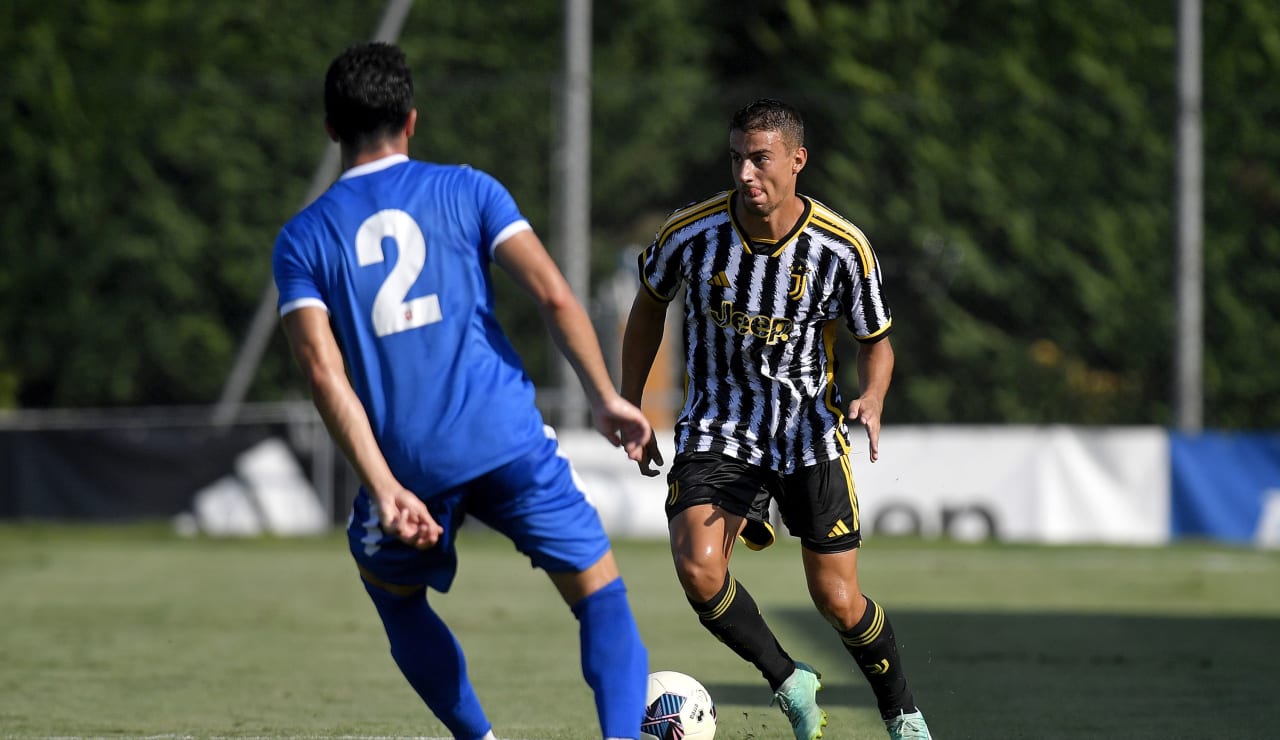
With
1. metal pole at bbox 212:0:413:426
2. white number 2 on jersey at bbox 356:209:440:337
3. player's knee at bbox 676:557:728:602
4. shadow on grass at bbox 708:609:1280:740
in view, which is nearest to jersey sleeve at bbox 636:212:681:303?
player's knee at bbox 676:557:728:602

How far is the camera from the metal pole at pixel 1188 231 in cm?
1841

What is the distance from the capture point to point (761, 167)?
5793 mm

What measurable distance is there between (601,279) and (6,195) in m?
7.80

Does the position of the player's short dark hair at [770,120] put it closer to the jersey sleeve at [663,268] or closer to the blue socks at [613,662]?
the jersey sleeve at [663,268]

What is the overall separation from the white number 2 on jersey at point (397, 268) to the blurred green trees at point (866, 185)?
638 inches

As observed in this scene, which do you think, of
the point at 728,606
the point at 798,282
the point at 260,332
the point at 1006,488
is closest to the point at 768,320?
the point at 798,282

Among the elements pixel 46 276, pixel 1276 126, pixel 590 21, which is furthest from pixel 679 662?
pixel 590 21

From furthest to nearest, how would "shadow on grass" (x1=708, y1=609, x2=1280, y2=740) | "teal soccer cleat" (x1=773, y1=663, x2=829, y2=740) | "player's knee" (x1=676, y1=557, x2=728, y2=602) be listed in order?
"shadow on grass" (x1=708, y1=609, x2=1280, y2=740) < "teal soccer cleat" (x1=773, y1=663, x2=829, y2=740) < "player's knee" (x1=676, y1=557, x2=728, y2=602)

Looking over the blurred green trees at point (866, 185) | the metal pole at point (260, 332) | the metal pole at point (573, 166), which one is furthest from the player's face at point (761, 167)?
the blurred green trees at point (866, 185)

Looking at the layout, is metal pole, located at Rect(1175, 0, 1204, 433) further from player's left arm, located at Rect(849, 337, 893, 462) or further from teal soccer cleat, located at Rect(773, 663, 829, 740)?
teal soccer cleat, located at Rect(773, 663, 829, 740)

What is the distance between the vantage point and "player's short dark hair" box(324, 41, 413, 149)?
4672mm

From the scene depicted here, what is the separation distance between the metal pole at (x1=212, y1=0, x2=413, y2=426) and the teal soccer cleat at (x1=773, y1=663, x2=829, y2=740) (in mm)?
14589

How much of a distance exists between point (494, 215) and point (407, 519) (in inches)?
32.2

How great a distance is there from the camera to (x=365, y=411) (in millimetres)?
4754
